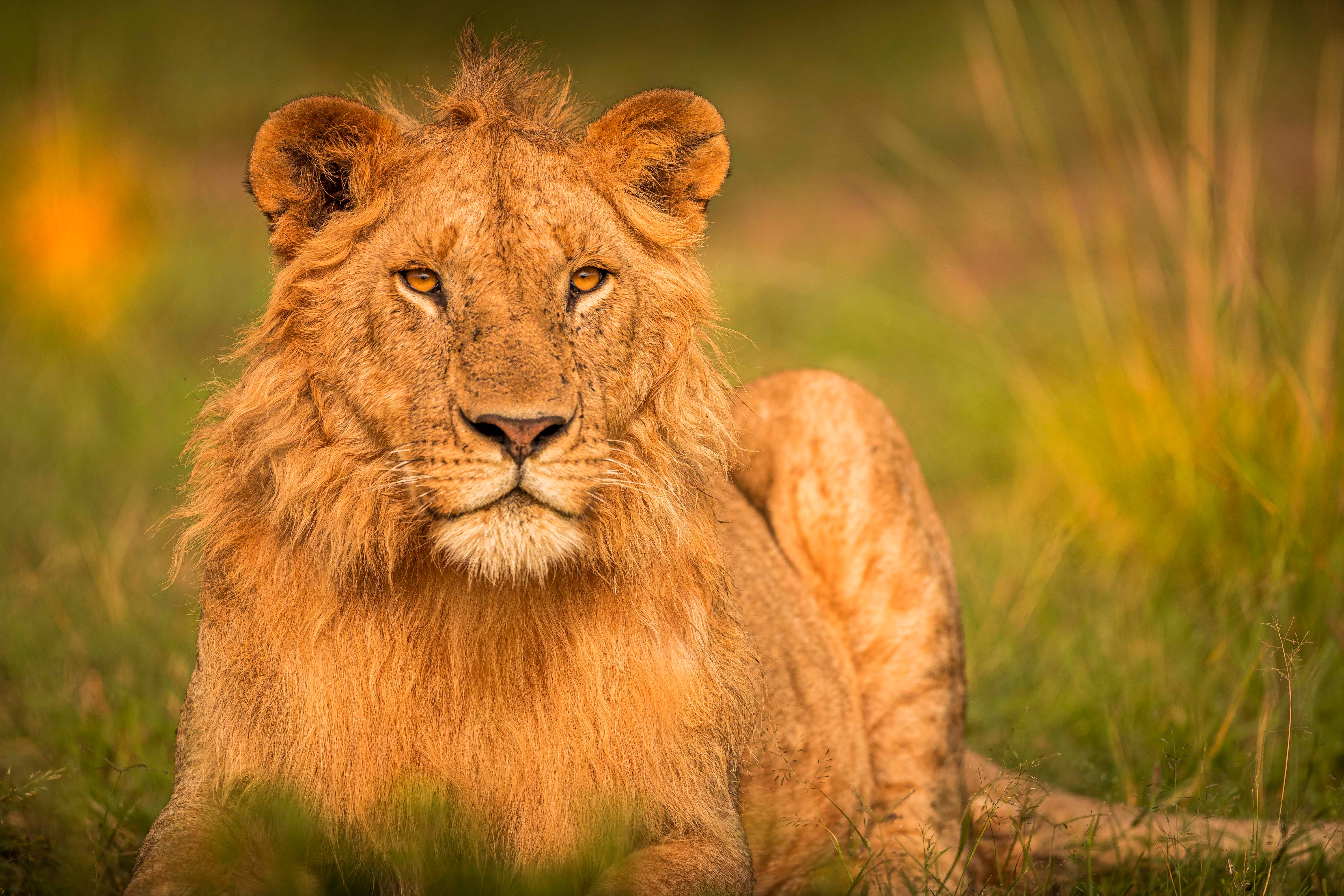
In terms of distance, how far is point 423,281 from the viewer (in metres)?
2.62

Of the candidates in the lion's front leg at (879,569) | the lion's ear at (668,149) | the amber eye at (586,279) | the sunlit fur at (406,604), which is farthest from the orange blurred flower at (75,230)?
the amber eye at (586,279)

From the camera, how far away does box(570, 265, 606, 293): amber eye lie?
107 inches

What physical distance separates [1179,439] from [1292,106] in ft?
54.0

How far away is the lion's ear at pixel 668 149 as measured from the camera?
290 centimetres

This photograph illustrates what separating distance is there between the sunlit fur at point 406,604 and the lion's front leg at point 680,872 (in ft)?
0.18

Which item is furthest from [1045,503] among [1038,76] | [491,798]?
[1038,76]

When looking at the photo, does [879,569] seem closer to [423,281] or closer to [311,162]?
[423,281]

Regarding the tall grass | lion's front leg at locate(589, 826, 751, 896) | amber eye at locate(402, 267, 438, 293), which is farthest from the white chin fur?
the tall grass

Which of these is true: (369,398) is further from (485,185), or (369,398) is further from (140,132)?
(140,132)

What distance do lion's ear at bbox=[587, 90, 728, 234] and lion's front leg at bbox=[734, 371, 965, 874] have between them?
868 mm

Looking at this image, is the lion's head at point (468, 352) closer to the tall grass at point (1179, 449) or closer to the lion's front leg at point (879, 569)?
the lion's front leg at point (879, 569)

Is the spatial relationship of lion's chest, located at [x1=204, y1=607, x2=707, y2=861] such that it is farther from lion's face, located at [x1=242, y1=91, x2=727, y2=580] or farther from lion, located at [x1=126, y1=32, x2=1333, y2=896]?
lion's face, located at [x1=242, y1=91, x2=727, y2=580]

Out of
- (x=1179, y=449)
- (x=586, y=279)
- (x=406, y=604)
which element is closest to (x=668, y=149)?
(x=586, y=279)

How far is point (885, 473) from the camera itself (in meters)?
4.03
